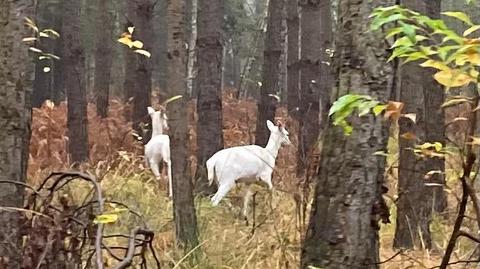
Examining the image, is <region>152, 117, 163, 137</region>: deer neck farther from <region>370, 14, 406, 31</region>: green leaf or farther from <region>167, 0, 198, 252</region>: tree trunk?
<region>370, 14, 406, 31</region>: green leaf

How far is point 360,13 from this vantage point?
458 cm

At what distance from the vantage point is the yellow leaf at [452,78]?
3.01 meters

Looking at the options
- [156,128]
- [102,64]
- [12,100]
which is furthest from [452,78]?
[102,64]

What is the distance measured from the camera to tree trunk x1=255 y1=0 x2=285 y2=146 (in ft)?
57.4

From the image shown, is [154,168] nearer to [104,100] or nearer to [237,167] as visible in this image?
[237,167]

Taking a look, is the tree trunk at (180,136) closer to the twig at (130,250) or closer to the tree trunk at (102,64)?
the twig at (130,250)

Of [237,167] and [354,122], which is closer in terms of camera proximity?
[354,122]

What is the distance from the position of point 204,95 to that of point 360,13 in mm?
8642

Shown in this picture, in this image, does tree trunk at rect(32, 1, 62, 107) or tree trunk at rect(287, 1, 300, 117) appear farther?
tree trunk at rect(32, 1, 62, 107)

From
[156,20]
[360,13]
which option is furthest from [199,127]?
[156,20]

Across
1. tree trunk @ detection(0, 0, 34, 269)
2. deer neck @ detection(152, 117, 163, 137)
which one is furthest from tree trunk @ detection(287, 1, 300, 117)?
tree trunk @ detection(0, 0, 34, 269)

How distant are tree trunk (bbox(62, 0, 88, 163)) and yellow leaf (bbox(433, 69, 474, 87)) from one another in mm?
12740

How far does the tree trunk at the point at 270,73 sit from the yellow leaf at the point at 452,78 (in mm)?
14175

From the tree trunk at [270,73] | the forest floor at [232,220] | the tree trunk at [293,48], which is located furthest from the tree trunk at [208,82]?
the tree trunk at [293,48]
